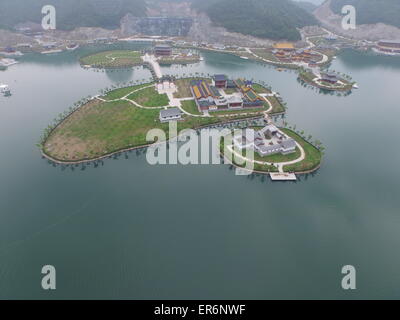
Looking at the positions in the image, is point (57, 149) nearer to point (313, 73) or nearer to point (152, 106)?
point (152, 106)

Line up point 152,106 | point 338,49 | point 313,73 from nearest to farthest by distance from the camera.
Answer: point 152,106
point 313,73
point 338,49

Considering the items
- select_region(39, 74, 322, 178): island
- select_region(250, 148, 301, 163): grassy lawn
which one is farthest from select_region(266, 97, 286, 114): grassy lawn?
select_region(250, 148, 301, 163): grassy lawn

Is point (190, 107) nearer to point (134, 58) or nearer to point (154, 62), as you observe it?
point (154, 62)

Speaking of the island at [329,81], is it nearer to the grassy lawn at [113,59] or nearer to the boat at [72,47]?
the grassy lawn at [113,59]

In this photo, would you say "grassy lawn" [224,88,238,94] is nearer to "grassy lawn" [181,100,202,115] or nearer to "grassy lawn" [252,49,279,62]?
"grassy lawn" [181,100,202,115]

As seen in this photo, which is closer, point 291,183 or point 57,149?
point 291,183

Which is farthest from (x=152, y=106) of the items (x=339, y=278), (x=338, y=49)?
(x=338, y=49)

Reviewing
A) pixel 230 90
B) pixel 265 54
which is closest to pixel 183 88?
pixel 230 90
